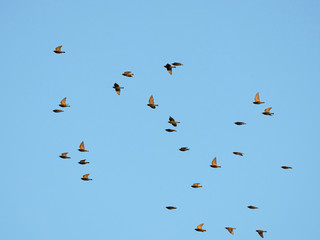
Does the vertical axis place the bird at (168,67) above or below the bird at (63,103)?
above

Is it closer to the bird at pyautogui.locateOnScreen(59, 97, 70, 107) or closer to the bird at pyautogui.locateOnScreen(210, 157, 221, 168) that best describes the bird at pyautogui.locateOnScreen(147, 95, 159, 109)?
the bird at pyautogui.locateOnScreen(210, 157, 221, 168)

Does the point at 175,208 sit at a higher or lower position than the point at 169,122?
lower

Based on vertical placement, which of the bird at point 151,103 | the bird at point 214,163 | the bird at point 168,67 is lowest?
the bird at point 214,163

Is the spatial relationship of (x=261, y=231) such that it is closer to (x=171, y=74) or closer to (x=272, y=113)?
(x=272, y=113)

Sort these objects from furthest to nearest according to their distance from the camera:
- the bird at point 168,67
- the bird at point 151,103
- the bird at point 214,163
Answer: the bird at point 214,163 → the bird at point 151,103 → the bird at point 168,67

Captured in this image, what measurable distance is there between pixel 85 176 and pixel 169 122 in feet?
39.6

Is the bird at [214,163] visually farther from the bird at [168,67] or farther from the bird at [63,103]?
the bird at [63,103]

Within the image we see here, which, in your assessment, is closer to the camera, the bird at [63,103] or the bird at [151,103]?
the bird at [151,103]

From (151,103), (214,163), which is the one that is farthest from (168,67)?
(214,163)

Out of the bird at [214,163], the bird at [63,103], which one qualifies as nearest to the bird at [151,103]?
the bird at [214,163]

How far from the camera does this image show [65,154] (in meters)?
74.4

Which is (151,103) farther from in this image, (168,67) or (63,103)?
(63,103)

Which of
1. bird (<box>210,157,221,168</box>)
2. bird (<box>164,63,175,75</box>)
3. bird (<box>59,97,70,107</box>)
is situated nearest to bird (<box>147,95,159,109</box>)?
bird (<box>164,63,175,75</box>)

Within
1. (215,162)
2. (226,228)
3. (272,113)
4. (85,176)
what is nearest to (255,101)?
(272,113)
